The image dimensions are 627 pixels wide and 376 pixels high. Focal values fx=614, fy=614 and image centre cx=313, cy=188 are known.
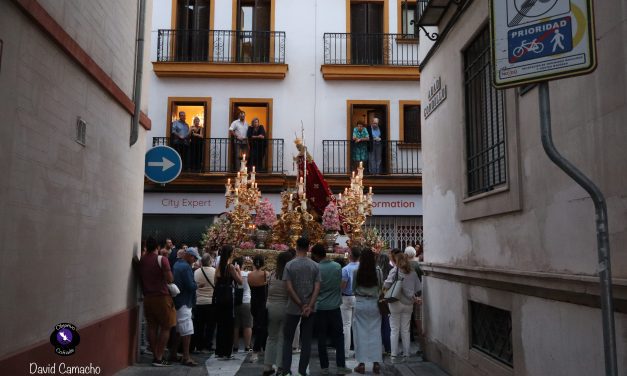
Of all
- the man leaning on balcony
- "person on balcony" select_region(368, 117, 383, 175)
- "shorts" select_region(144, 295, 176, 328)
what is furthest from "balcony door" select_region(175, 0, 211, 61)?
"shorts" select_region(144, 295, 176, 328)

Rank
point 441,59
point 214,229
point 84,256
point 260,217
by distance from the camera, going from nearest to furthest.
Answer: point 84,256, point 441,59, point 260,217, point 214,229

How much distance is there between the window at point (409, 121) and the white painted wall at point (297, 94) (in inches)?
7.4

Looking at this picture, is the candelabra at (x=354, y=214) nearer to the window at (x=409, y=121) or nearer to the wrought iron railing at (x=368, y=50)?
the window at (x=409, y=121)

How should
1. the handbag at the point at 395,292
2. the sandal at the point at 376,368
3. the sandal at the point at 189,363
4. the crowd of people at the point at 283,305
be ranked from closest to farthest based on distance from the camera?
1. the crowd of people at the point at 283,305
2. the sandal at the point at 376,368
3. the sandal at the point at 189,363
4. the handbag at the point at 395,292

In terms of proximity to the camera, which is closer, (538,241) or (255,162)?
(538,241)

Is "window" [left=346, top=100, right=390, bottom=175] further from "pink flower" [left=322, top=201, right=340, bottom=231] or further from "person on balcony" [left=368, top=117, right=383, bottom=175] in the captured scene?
"pink flower" [left=322, top=201, right=340, bottom=231]

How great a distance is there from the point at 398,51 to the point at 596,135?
18.8 m

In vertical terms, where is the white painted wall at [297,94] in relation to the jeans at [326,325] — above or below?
above

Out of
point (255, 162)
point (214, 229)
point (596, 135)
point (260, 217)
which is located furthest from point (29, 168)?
point (255, 162)

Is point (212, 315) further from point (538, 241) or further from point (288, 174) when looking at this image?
point (288, 174)

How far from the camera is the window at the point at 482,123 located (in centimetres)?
751

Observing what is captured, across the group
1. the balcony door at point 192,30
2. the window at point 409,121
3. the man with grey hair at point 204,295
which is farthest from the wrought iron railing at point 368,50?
the man with grey hair at point 204,295

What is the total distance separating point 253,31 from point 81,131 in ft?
52.8

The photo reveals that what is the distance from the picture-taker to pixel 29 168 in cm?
578
